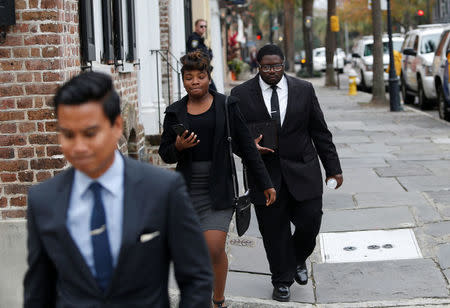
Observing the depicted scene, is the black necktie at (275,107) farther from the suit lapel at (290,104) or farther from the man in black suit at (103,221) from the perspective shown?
the man in black suit at (103,221)

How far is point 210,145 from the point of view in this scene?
521 cm

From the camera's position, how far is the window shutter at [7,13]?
595 centimetres

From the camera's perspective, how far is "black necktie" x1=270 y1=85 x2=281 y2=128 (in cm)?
608

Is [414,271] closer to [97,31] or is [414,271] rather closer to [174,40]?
[97,31]

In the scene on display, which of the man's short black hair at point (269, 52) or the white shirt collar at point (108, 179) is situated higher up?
the man's short black hair at point (269, 52)

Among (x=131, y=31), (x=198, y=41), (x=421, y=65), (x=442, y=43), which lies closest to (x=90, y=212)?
(x=131, y=31)

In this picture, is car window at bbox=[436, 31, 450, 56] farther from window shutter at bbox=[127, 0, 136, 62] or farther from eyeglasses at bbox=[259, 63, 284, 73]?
eyeglasses at bbox=[259, 63, 284, 73]

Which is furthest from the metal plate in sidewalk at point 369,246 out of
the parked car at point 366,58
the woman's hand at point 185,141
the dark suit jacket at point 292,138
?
the parked car at point 366,58

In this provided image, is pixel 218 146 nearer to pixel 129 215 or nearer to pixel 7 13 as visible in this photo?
pixel 7 13

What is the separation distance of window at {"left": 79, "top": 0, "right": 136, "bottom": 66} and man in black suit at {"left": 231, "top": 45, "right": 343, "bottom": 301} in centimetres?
160

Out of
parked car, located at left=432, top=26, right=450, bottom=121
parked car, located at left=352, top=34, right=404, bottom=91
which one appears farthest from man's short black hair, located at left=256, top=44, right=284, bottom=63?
parked car, located at left=352, top=34, right=404, bottom=91

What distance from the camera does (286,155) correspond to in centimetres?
611

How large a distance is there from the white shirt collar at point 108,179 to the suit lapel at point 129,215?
0.08 ft

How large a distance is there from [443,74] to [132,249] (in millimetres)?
15269
